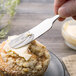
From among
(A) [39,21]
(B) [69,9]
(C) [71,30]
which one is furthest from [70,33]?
(B) [69,9]

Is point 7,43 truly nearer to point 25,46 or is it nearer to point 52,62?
point 25,46

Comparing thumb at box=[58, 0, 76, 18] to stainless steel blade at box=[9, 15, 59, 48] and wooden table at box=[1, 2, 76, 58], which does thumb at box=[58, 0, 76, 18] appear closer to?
stainless steel blade at box=[9, 15, 59, 48]

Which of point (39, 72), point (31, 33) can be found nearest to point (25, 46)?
point (31, 33)

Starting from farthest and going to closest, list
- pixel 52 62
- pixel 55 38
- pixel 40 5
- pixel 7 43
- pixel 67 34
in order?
pixel 40 5
pixel 55 38
pixel 67 34
pixel 52 62
pixel 7 43

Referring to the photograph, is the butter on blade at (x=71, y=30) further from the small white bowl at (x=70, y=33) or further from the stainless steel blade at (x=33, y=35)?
the stainless steel blade at (x=33, y=35)

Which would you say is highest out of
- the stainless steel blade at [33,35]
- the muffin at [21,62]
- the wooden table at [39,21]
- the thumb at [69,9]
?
the thumb at [69,9]

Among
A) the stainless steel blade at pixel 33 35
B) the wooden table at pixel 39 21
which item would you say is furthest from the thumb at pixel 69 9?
the wooden table at pixel 39 21

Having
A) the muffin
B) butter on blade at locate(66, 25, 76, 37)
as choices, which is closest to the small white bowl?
butter on blade at locate(66, 25, 76, 37)
